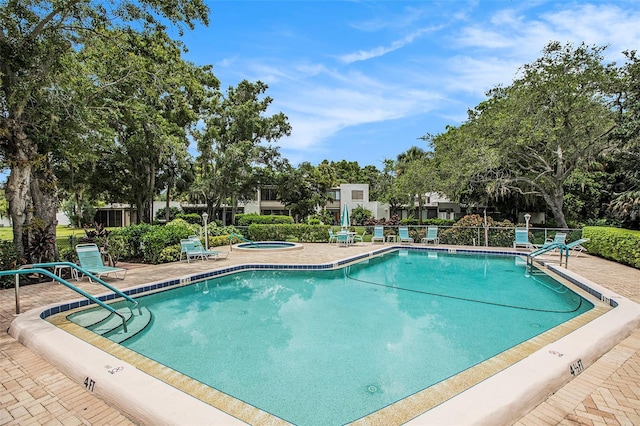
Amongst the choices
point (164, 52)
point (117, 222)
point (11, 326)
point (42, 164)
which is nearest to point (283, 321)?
point (11, 326)

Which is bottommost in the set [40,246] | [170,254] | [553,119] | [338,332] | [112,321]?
[338,332]

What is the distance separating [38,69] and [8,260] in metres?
4.49

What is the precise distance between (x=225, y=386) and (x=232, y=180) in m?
21.4

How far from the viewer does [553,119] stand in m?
16.7

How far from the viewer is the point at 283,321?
623 centimetres

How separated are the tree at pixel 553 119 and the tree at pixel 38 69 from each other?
51.0 ft

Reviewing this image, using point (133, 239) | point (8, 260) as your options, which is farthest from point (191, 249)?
point (8, 260)

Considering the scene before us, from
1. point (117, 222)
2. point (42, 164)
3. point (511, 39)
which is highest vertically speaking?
point (511, 39)

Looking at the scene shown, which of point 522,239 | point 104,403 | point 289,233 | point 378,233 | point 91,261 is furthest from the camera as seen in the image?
point 289,233

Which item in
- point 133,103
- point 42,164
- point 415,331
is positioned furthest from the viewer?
point 133,103

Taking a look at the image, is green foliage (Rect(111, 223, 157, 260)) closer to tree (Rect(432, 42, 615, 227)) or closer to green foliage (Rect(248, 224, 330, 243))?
green foliage (Rect(248, 224, 330, 243))

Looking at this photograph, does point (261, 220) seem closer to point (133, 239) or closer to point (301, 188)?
point (301, 188)

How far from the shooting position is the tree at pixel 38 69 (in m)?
7.68

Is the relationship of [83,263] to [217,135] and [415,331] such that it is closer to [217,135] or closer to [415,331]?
[415,331]
